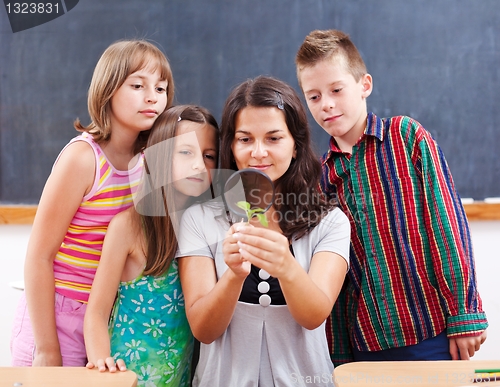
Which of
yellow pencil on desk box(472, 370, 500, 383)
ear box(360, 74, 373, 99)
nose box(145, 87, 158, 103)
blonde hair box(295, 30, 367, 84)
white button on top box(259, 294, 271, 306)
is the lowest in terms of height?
yellow pencil on desk box(472, 370, 500, 383)

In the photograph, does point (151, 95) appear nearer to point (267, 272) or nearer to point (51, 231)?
point (51, 231)

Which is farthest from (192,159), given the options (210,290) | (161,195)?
(210,290)

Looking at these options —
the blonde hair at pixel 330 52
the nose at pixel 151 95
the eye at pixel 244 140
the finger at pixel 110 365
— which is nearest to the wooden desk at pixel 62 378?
the finger at pixel 110 365

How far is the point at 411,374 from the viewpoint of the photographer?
3.26ft

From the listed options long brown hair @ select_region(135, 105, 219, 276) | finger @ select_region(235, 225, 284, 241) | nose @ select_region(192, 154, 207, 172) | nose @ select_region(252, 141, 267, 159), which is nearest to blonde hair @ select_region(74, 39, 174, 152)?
long brown hair @ select_region(135, 105, 219, 276)

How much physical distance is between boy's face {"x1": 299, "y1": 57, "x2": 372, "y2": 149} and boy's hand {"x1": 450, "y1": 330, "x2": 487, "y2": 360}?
664 mm

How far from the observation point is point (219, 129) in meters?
1.41

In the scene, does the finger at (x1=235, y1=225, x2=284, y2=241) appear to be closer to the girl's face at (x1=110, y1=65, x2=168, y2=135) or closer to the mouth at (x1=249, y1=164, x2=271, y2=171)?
the mouth at (x1=249, y1=164, x2=271, y2=171)

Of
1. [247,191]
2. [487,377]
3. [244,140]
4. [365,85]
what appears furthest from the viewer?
[365,85]

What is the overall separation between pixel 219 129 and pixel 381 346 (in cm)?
81

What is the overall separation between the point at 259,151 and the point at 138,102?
388 mm

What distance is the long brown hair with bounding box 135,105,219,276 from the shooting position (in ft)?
4.28

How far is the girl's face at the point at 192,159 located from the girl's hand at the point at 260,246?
1.12 feet

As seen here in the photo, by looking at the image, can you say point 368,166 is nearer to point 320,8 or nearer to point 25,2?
point 320,8
